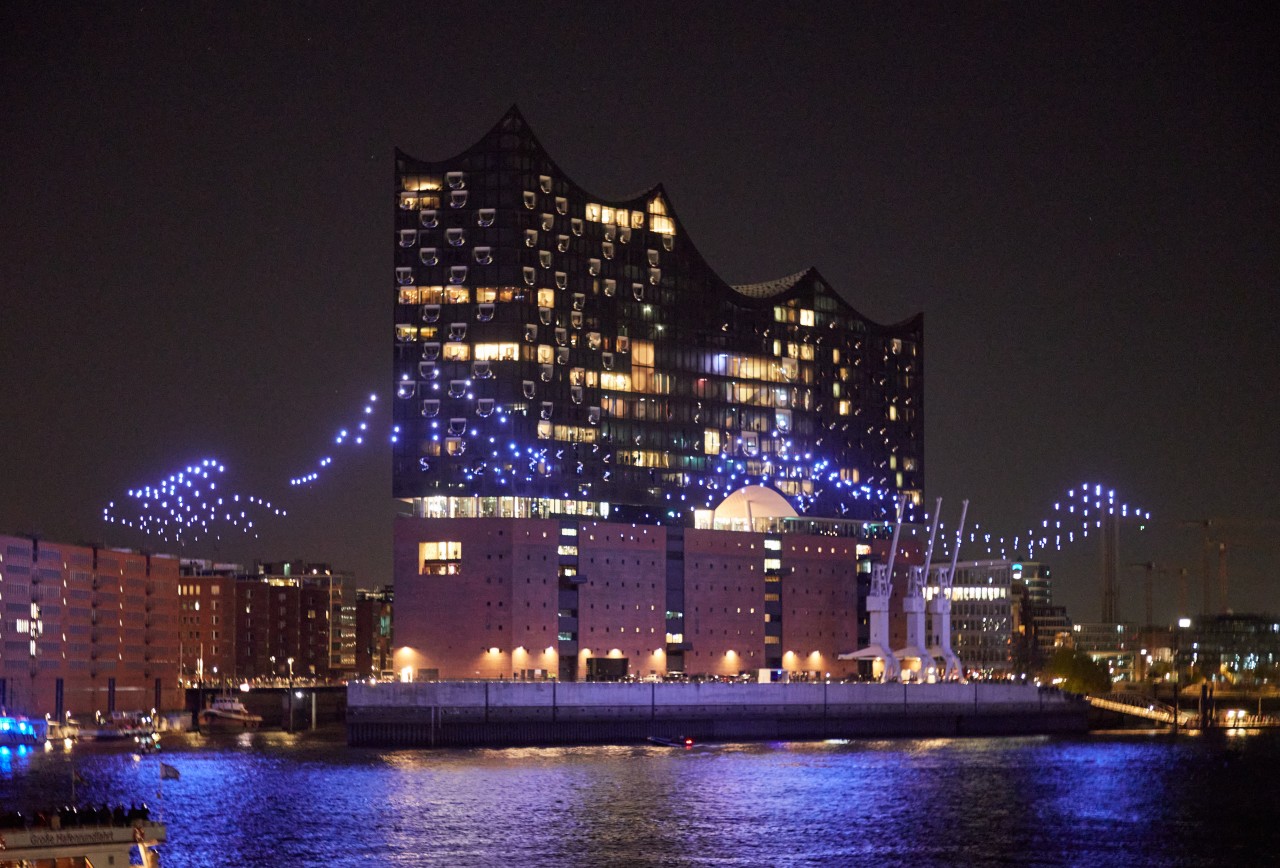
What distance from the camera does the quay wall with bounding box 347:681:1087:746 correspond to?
5064 inches

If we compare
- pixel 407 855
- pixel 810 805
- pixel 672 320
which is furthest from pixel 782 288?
pixel 407 855

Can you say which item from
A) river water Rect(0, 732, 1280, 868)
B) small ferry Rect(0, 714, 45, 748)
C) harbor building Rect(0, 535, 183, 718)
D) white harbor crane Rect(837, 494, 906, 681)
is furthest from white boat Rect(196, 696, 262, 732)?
white harbor crane Rect(837, 494, 906, 681)

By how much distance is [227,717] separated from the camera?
165m

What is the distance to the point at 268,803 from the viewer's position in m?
91.6

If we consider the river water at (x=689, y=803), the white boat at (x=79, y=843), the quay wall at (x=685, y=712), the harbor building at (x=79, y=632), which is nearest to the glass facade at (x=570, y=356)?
the quay wall at (x=685, y=712)

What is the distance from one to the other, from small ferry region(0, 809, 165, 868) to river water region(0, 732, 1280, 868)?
1943cm

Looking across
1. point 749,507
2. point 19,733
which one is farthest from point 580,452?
point 19,733

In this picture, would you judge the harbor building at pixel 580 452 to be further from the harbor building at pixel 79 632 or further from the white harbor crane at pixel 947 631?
the harbor building at pixel 79 632

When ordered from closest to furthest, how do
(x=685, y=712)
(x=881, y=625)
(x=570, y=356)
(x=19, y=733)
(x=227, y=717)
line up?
1. (x=19, y=733)
2. (x=685, y=712)
3. (x=570, y=356)
4. (x=881, y=625)
5. (x=227, y=717)

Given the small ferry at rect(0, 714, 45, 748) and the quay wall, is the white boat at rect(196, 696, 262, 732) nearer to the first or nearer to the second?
the small ferry at rect(0, 714, 45, 748)

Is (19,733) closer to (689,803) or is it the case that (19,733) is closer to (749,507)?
(749,507)

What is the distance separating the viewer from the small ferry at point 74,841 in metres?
50.7

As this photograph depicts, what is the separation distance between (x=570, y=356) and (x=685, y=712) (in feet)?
108

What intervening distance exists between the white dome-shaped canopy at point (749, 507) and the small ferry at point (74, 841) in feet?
389
